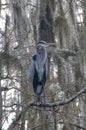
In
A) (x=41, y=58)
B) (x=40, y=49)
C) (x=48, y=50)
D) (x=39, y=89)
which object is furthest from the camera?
(x=48, y=50)

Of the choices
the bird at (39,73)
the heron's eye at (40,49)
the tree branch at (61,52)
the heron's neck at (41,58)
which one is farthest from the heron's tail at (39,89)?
the tree branch at (61,52)

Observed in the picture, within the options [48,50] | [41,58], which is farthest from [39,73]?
[48,50]

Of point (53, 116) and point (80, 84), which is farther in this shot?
point (80, 84)

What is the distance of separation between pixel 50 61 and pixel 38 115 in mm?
1629

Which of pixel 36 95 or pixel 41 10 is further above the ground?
pixel 41 10

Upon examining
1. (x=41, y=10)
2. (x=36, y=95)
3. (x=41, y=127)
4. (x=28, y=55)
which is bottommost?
(x=41, y=127)

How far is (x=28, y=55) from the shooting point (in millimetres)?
8188

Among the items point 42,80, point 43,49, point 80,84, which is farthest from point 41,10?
point 42,80

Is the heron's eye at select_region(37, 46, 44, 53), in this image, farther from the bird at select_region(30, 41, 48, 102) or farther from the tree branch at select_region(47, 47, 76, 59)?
the tree branch at select_region(47, 47, 76, 59)

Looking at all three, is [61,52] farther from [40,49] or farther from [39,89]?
[39,89]

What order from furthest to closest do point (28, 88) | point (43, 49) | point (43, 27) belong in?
point (43, 27) < point (28, 88) < point (43, 49)

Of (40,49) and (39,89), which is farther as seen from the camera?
(40,49)

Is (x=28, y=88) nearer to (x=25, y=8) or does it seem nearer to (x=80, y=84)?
(x=80, y=84)

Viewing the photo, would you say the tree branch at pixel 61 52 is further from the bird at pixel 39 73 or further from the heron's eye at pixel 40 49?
the bird at pixel 39 73
